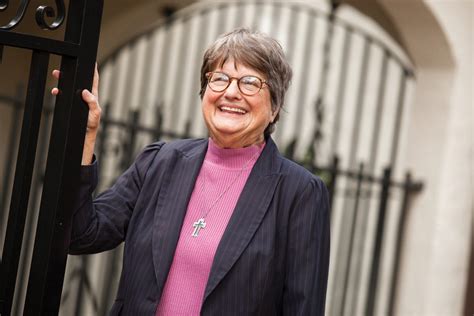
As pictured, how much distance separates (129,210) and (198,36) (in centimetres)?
614

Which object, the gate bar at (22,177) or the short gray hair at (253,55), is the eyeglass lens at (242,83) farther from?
the gate bar at (22,177)

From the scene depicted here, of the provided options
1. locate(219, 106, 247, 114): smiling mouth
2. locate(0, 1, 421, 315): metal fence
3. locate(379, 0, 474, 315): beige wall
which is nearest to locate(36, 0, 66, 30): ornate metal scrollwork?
locate(219, 106, 247, 114): smiling mouth

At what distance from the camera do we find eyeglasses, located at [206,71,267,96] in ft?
9.14

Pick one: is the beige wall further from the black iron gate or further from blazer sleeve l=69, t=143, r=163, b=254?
the black iron gate

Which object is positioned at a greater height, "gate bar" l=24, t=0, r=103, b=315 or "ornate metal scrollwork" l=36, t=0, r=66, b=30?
"ornate metal scrollwork" l=36, t=0, r=66, b=30

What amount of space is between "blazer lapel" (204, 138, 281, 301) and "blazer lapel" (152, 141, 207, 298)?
0.13 m

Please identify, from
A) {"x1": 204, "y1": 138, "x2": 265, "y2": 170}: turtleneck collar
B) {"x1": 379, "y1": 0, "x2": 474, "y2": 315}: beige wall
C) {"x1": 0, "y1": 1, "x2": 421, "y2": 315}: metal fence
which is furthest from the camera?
{"x1": 0, "y1": 1, "x2": 421, "y2": 315}: metal fence

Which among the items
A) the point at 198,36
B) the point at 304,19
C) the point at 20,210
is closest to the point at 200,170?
the point at 20,210

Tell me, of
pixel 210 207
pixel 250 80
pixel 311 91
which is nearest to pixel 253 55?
pixel 250 80

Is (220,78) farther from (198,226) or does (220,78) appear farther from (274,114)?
(198,226)

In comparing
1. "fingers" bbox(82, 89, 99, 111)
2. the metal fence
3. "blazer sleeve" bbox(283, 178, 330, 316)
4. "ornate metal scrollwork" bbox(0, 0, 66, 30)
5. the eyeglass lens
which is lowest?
"blazer sleeve" bbox(283, 178, 330, 316)

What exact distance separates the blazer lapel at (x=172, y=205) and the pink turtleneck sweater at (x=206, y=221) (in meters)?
0.02

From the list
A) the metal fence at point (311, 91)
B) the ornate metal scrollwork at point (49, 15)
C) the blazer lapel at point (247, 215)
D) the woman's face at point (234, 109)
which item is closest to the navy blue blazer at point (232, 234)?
the blazer lapel at point (247, 215)

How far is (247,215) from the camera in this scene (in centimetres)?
279
